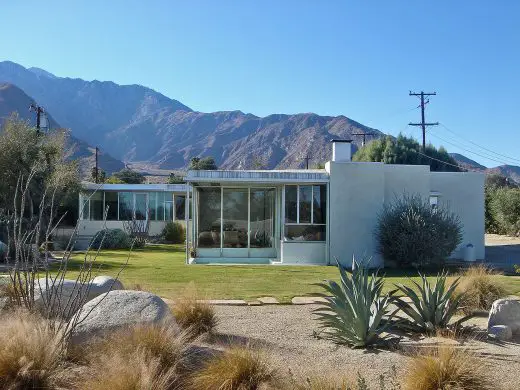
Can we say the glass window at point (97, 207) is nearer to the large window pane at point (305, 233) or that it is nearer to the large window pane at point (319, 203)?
the large window pane at point (305, 233)

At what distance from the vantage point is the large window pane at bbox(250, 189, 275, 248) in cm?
1884

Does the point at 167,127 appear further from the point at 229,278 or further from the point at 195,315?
the point at 195,315

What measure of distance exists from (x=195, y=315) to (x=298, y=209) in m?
10.9

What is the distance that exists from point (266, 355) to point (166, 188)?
27.4 m

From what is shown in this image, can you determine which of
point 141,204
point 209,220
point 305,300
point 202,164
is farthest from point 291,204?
point 202,164

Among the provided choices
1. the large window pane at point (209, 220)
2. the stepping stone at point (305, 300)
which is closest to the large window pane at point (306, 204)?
the large window pane at point (209, 220)

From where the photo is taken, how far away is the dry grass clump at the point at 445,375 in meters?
4.90

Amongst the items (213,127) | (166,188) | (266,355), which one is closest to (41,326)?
(266,355)

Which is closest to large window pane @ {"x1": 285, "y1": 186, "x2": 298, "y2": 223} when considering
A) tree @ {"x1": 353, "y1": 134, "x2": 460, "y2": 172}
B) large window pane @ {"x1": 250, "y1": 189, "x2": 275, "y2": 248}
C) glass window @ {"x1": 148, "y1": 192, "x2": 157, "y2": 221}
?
large window pane @ {"x1": 250, "y1": 189, "x2": 275, "y2": 248}

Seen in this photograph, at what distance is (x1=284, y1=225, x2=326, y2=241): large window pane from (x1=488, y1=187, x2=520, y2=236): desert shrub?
68.2ft

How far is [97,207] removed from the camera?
32.1m

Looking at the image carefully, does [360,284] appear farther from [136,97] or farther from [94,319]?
[136,97]

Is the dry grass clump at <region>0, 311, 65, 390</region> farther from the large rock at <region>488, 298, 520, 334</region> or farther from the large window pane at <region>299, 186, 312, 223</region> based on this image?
the large window pane at <region>299, 186, 312, 223</region>

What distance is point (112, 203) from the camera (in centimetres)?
3250
